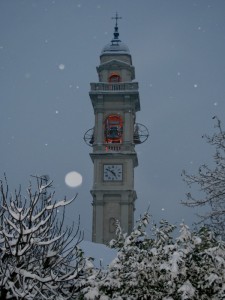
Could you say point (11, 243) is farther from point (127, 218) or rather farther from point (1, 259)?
point (127, 218)

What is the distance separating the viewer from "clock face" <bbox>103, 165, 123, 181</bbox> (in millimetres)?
50750

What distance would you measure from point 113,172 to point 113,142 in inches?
133

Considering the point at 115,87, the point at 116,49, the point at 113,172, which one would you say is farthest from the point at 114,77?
the point at 113,172

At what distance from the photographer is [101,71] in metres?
54.9

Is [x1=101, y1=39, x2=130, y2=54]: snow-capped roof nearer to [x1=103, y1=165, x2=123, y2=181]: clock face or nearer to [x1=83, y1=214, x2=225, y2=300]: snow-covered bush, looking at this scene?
[x1=103, y1=165, x2=123, y2=181]: clock face

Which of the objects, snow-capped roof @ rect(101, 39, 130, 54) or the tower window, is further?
snow-capped roof @ rect(101, 39, 130, 54)

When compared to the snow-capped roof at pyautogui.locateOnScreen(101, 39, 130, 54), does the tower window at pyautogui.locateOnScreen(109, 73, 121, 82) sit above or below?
below

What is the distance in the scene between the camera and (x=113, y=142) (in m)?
52.8

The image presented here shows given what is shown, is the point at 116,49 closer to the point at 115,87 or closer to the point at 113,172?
the point at 115,87

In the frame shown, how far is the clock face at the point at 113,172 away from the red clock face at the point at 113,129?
2.83 meters

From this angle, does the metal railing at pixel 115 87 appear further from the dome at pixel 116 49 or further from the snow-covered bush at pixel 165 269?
the snow-covered bush at pixel 165 269

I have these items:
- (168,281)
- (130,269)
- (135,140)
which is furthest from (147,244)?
(135,140)

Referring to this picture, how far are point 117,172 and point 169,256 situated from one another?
38.8 metres

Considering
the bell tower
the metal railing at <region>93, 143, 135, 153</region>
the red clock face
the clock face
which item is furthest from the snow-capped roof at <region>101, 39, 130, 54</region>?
the clock face
